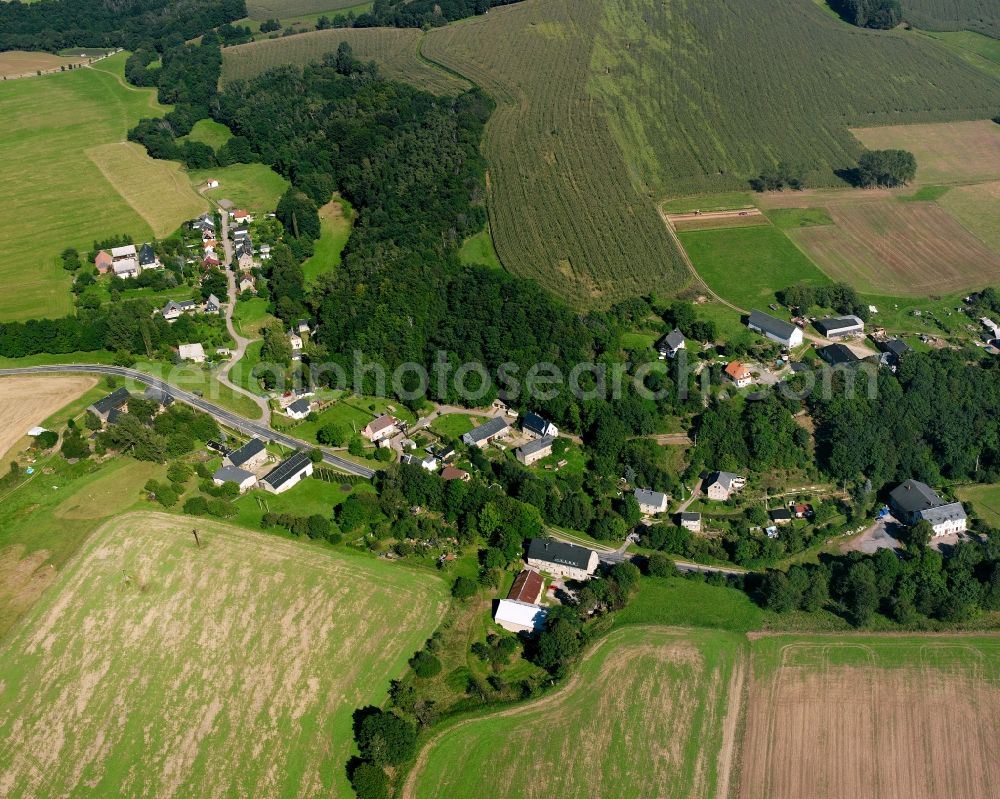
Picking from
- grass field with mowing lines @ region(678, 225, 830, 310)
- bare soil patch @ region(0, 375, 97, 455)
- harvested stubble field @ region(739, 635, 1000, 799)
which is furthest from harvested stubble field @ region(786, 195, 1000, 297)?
bare soil patch @ region(0, 375, 97, 455)

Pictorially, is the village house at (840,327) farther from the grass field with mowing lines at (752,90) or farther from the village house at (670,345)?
the grass field with mowing lines at (752,90)

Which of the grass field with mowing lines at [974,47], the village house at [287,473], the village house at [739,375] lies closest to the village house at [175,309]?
the village house at [287,473]

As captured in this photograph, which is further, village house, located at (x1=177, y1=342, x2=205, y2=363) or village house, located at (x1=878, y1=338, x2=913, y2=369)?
village house, located at (x1=177, y1=342, x2=205, y2=363)

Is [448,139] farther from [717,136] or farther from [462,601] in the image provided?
[462,601]

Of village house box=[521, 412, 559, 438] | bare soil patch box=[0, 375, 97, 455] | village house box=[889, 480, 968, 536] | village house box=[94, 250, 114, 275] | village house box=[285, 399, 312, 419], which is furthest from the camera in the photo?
village house box=[94, 250, 114, 275]

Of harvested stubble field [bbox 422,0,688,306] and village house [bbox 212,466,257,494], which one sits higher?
harvested stubble field [bbox 422,0,688,306]

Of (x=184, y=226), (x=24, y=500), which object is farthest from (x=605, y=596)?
(x=184, y=226)

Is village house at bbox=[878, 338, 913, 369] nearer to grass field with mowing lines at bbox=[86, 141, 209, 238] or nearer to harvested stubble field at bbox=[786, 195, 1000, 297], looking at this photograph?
harvested stubble field at bbox=[786, 195, 1000, 297]
